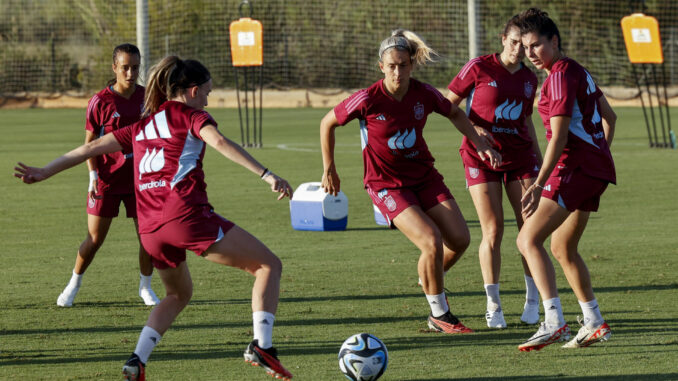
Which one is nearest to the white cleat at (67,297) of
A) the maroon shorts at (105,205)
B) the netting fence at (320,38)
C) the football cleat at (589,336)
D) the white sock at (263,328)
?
the maroon shorts at (105,205)

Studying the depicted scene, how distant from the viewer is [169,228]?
5469 mm

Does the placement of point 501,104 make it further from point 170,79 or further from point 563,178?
point 170,79

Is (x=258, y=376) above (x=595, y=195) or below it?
below

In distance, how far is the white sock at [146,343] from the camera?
5453 millimetres

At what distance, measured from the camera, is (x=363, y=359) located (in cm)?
561

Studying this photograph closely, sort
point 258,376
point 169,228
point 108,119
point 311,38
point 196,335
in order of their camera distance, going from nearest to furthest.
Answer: point 169,228 → point 258,376 → point 196,335 → point 108,119 → point 311,38

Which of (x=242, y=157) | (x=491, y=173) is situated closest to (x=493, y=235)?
(x=491, y=173)

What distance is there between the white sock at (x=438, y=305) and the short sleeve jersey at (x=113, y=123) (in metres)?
2.69

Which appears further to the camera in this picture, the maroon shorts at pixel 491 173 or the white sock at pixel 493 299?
the maroon shorts at pixel 491 173

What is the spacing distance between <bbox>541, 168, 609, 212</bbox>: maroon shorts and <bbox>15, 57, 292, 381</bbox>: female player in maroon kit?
181 cm

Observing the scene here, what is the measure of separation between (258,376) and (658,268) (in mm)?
4800

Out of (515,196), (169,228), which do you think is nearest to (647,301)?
(515,196)

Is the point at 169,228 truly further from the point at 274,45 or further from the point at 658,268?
the point at 274,45

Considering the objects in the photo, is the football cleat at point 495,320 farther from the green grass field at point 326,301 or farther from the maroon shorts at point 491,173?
the maroon shorts at point 491,173
